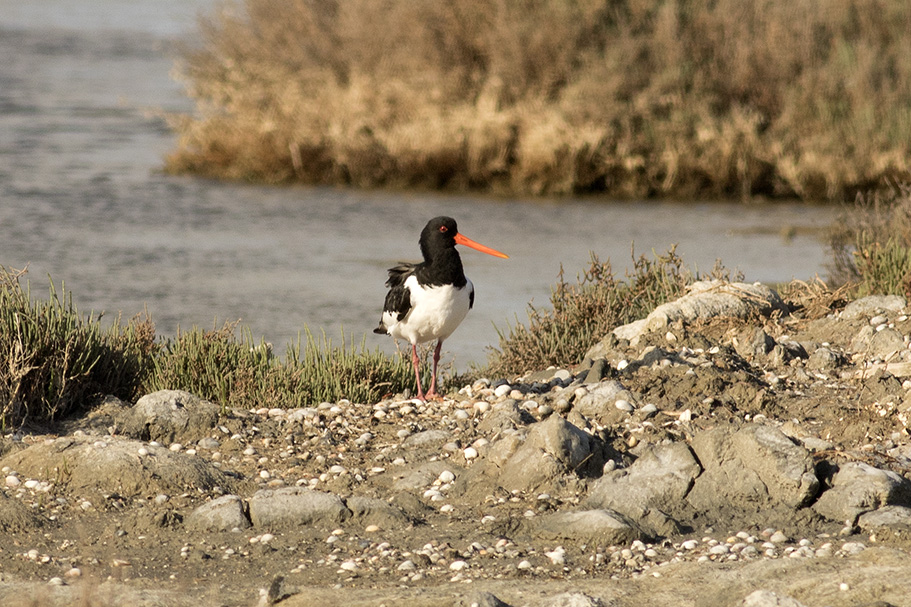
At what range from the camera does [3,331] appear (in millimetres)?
6754

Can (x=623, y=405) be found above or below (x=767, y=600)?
above

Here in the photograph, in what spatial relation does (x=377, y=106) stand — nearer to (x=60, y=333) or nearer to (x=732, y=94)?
(x=732, y=94)

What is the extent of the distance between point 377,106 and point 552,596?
13111 mm

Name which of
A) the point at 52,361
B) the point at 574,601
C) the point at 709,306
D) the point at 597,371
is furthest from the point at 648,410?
the point at 52,361

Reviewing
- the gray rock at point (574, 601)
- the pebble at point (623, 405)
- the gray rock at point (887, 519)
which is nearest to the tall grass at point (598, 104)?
the pebble at point (623, 405)

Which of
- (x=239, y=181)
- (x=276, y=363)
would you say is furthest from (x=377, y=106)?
(x=276, y=363)

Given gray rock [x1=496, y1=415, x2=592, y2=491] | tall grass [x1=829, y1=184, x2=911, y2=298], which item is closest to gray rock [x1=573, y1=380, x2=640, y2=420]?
gray rock [x1=496, y1=415, x2=592, y2=491]

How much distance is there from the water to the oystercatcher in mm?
832

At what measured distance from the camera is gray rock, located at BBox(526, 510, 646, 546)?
496cm

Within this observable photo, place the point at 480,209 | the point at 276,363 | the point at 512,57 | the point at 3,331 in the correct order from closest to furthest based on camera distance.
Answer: the point at 3,331 < the point at 276,363 < the point at 480,209 < the point at 512,57

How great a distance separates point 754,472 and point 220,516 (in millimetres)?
2490

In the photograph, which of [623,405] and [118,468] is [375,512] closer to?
[118,468]

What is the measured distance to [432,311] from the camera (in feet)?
23.6

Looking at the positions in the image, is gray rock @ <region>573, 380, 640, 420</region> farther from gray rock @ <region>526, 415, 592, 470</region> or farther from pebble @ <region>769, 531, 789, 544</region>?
pebble @ <region>769, 531, 789, 544</region>
